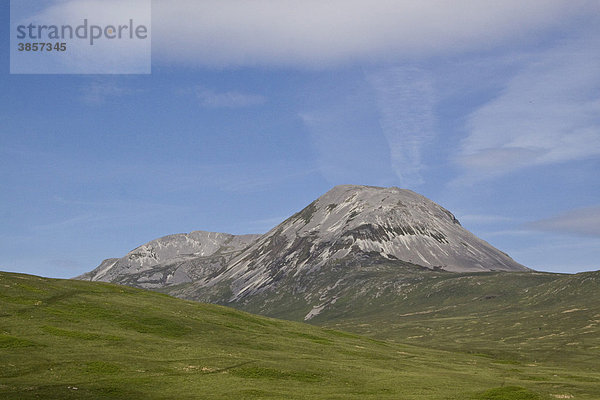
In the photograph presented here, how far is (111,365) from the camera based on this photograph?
69.5 meters

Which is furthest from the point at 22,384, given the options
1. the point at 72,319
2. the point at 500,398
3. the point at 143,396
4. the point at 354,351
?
the point at 354,351

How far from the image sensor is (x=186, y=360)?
79.2 meters

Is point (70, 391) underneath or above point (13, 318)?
underneath

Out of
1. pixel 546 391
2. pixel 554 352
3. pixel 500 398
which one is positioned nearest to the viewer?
pixel 500 398

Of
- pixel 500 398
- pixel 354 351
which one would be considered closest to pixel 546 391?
pixel 500 398

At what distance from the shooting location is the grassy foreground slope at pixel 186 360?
63469 mm

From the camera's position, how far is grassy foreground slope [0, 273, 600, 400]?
63469 mm

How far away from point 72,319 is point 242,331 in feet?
101

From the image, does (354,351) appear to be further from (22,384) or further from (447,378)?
(22,384)

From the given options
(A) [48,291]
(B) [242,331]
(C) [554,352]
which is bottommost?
(C) [554,352]

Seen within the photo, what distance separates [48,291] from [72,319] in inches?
809

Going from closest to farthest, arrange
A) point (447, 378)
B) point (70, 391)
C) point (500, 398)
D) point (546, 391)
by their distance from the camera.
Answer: point (70, 391)
point (500, 398)
point (546, 391)
point (447, 378)

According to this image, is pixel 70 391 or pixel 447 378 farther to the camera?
pixel 447 378

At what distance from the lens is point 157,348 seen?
8462cm
